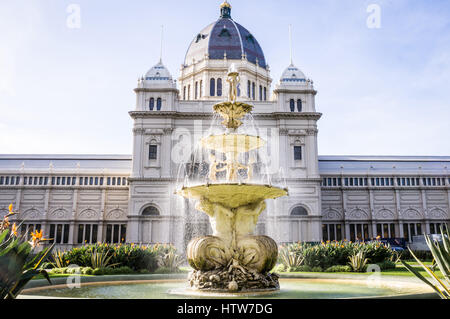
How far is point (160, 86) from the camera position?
4441 centimetres

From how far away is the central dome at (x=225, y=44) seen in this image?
5391 cm

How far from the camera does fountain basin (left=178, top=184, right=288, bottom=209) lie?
34.2ft

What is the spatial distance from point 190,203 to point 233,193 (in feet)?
92.9

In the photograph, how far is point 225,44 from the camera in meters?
54.3

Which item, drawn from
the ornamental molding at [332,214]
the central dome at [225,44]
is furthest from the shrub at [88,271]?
the central dome at [225,44]

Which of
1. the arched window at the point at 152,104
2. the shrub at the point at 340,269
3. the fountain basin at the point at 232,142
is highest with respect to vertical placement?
the arched window at the point at 152,104

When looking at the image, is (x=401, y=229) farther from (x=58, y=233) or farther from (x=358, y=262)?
(x=58, y=233)

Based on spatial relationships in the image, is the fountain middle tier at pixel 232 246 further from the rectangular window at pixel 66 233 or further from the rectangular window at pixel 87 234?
the rectangular window at pixel 66 233

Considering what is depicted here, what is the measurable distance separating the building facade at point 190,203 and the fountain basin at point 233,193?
27252mm

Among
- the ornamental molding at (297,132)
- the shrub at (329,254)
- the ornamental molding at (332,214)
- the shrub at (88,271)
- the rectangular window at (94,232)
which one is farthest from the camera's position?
the ornamental molding at (332,214)

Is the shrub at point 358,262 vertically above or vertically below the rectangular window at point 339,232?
below

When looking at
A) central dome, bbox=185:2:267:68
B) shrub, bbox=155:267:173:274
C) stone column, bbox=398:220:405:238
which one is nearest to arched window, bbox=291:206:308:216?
stone column, bbox=398:220:405:238

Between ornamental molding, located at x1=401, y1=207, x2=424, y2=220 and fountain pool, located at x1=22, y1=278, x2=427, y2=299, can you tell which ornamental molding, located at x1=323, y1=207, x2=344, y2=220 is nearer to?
ornamental molding, located at x1=401, y1=207, x2=424, y2=220

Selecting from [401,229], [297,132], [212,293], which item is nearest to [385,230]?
[401,229]
